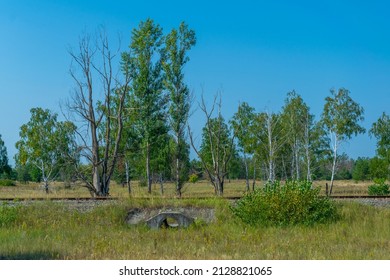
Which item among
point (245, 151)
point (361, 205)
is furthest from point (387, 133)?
point (361, 205)

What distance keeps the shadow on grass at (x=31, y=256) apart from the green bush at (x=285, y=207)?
6835 mm

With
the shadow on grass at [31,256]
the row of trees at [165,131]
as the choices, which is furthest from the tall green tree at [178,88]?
the shadow on grass at [31,256]

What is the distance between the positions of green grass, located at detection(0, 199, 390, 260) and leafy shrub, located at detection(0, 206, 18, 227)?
0.10 meters

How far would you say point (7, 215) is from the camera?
16906 millimetres

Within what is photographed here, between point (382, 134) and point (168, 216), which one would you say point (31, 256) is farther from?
point (382, 134)

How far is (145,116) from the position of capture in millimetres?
43938

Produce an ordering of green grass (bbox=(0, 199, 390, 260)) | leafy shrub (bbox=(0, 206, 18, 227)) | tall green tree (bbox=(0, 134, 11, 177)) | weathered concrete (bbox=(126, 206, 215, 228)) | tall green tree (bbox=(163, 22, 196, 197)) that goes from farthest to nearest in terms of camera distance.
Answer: tall green tree (bbox=(0, 134, 11, 177)) → tall green tree (bbox=(163, 22, 196, 197)) → weathered concrete (bbox=(126, 206, 215, 228)) → leafy shrub (bbox=(0, 206, 18, 227)) → green grass (bbox=(0, 199, 390, 260))

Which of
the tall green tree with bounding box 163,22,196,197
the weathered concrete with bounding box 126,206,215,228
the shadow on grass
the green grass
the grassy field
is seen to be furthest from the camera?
→ the tall green tree with bounding box 163,22,196,197

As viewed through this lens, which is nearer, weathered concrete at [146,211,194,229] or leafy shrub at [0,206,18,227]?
weathered concrete at [146,211,194,229]

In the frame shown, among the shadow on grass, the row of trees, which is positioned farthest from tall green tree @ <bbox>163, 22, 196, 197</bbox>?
the shadow on grass

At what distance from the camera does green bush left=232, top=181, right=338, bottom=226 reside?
15867 millimetres

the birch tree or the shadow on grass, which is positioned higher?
the birch tree

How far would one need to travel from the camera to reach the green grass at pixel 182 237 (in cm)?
1084

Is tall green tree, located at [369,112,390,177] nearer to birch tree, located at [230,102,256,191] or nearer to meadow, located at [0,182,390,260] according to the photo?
birch tree, located at [230,102,256,191]
